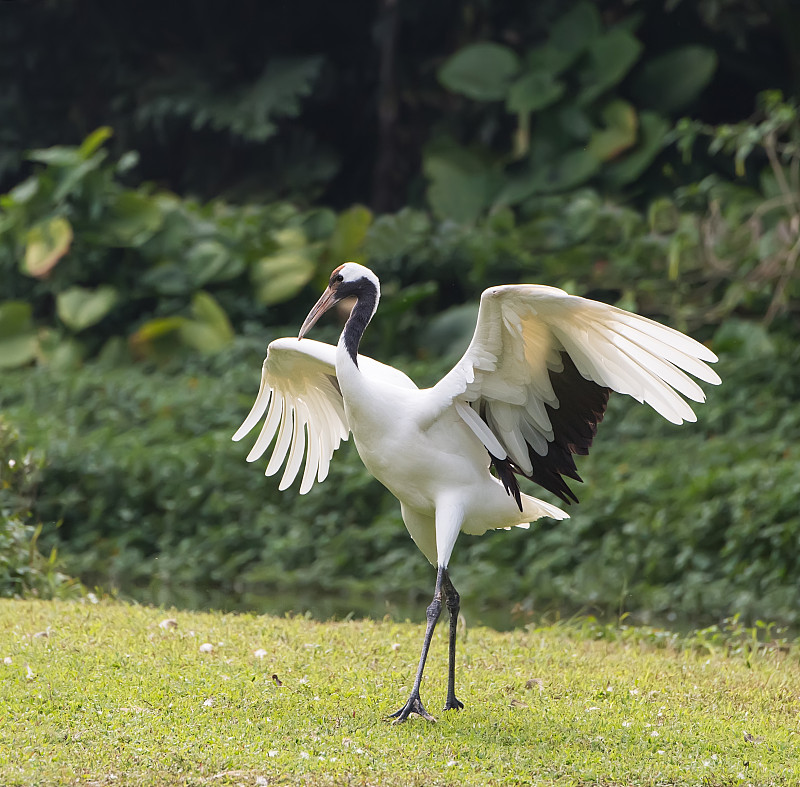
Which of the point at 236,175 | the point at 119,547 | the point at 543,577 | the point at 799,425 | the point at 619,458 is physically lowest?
the point at 119,547

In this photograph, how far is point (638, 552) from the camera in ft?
26.6

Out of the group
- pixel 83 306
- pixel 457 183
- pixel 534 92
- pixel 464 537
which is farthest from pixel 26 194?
pixel 464 537

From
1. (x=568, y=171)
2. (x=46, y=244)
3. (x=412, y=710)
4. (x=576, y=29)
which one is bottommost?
(x=412, y=710)

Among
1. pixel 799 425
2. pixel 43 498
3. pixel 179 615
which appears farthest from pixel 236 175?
Result: pixel 179 615

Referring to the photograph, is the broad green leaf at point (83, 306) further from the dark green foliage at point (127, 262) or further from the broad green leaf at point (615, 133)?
the broad green leaf at point (615, 133)

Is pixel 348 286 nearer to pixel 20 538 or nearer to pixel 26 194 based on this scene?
pixel 20 538

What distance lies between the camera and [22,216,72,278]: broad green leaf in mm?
12227

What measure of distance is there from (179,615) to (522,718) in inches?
90.5

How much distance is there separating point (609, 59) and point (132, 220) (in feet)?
16.2

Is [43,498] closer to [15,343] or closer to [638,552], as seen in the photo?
[15,343]

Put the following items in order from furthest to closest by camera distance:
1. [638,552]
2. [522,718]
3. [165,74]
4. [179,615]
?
[165,74] → [638,552] → [179,615] → [522,718]

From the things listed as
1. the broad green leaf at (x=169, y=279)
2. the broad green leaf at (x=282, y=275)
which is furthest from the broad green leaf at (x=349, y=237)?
the broad green leaf at (x=169, y=279)

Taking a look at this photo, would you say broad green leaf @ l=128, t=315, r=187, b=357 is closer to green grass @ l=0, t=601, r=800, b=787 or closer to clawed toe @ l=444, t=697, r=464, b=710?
green grass @ l=0, t=601, r=800, b=787

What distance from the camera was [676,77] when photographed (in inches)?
506
